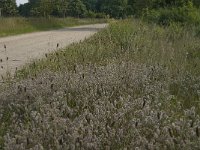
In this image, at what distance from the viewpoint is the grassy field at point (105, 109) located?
3.72 m

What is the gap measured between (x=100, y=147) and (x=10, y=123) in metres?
1.28

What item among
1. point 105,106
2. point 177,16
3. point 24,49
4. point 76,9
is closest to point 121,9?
point 76,9

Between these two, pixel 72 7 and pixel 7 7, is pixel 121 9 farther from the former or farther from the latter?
pixel 7 7

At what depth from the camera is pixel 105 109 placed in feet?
14.8

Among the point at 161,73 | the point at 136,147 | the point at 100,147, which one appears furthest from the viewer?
the point at 161,73

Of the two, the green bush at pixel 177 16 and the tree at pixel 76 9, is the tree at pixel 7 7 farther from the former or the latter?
the green bush at pixel 177 16

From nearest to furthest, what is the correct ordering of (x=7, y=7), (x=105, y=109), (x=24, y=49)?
(x=105, y=109) < (x=24, y=49) < (x=7, y=7)

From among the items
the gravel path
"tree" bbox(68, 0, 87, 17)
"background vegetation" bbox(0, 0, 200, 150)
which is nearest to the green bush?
the gravel path

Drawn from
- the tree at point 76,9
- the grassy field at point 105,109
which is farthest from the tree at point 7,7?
the grassy field at point 105,109

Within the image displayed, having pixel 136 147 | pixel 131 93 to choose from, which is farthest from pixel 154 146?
pixel 131 93

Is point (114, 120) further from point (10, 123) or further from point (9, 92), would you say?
point (9, 92)

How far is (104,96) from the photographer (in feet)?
16.6

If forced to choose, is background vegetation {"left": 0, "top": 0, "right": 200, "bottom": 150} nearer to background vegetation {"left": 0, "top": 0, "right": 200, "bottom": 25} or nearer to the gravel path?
the gravel path

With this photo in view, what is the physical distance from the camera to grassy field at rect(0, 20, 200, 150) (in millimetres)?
3723
